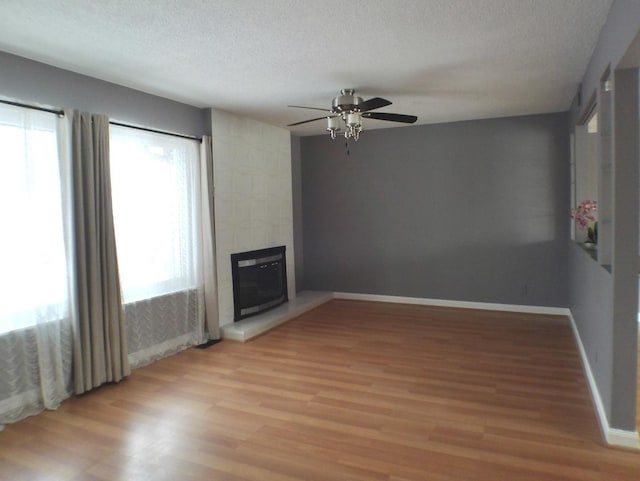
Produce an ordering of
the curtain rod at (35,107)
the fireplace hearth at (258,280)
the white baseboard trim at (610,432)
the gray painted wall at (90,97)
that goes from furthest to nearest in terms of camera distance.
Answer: the fireplace hearth at (258,280), the gray painted wall at (90,97), the curtain rod at (35,107), the white baseboard trim at (610,432)

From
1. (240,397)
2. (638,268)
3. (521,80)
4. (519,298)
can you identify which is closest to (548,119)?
(521,80)

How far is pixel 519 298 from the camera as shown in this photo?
19.1 ft

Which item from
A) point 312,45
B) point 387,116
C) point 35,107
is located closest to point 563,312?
point 387,116

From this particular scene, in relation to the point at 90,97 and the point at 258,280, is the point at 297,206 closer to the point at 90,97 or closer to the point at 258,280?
the point at 258,280

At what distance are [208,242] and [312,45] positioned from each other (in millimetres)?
2522

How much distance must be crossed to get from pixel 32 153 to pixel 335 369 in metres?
2.98

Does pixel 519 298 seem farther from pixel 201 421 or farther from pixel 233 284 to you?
pixel 201 421

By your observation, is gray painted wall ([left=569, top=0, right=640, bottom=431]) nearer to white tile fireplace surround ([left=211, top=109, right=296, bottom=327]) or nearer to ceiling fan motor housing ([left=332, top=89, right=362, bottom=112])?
ceiling fan motor housing ([left=332, top=89, right=362, bottom=112])

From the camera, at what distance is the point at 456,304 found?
244 inches

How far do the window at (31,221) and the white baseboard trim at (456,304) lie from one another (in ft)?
14.1

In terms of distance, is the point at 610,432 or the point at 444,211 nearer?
the point at 610,432

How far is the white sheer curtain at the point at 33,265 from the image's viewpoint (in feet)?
10.0

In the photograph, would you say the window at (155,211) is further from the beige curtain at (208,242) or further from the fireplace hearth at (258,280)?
the fireplace hearth at (258,280)

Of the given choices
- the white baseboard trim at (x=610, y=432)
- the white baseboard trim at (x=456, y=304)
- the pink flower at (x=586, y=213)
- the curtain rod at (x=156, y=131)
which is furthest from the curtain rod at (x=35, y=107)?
the white baseboard trim at (x=456, y=304)
